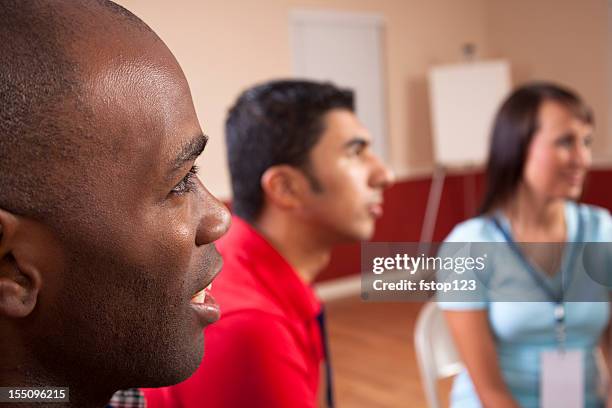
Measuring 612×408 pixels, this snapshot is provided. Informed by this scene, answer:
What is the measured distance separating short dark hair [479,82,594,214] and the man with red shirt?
0.47m

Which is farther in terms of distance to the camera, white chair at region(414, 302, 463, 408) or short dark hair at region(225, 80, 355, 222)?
white chair at region(414, 302, 463, 408)

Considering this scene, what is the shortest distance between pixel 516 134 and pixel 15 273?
131 cm

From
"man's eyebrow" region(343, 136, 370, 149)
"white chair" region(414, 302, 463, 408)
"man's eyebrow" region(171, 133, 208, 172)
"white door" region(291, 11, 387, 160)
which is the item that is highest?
"white door" region(291, 11, 387, 160)

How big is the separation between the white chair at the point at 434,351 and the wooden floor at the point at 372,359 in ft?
4.05

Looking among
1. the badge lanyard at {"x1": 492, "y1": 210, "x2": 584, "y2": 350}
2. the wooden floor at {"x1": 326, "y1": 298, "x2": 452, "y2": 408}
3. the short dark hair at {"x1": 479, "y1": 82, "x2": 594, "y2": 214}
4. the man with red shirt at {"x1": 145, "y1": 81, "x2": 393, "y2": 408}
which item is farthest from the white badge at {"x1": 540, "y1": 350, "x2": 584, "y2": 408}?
the wooden floor at {"x1": 326, "y1": 298, "x2": 452, "y2": 408}

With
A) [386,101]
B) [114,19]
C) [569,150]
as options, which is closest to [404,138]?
[386,101]

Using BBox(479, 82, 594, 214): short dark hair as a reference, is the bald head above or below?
above

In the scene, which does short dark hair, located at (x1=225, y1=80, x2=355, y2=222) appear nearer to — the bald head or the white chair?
the white chair

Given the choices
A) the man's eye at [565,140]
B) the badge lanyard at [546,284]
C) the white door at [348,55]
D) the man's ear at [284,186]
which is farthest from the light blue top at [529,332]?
the white door at [348,55]

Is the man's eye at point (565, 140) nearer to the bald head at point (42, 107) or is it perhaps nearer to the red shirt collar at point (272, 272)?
the red shirt collar at point (272, 272)

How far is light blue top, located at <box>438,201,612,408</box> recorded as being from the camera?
3.86ft

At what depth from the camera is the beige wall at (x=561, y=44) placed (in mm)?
5551

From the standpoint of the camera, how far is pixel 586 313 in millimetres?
1182

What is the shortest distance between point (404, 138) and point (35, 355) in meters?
5.46
